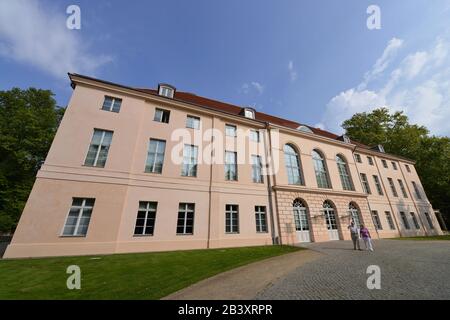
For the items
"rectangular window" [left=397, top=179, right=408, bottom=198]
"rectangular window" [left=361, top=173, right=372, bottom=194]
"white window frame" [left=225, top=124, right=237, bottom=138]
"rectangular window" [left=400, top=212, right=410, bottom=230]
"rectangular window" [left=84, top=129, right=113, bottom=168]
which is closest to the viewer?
"rectangular window" [left=84, top=129, right=113, bottom=168]

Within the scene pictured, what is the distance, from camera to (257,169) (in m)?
15.8

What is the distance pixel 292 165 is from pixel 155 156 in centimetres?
1205

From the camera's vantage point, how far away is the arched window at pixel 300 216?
49.8 ft

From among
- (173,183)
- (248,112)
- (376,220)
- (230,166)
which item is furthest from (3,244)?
(376,220)

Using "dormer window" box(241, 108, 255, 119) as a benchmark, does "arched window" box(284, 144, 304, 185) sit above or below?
below

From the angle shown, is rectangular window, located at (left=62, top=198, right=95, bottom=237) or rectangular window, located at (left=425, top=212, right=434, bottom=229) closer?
rectangular window, located at (left=62, top=198, right=95, bottom=237)

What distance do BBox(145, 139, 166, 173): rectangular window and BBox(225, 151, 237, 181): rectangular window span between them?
16.0 ft

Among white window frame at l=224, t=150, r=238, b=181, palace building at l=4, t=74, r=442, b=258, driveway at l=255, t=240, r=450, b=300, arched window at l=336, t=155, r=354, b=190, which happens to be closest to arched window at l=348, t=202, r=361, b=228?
palace building at l=4, t=74, r=442, b=258

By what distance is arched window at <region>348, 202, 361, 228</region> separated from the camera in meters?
17.7

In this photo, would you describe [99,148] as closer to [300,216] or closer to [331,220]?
[300,216]

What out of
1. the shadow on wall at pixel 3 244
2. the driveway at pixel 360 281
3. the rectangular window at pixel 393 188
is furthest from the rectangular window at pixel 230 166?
the rectangular window at pixel 393 188

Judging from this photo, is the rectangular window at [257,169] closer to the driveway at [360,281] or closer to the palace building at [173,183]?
the palace building at [173,183]

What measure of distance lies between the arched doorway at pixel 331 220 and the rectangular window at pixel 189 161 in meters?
12.1

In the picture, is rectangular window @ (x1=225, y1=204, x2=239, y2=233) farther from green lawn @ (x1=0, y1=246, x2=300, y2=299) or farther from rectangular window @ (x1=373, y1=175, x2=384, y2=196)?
rectangular window @ (x1=373, y1=175, x2=384, y2=196)
